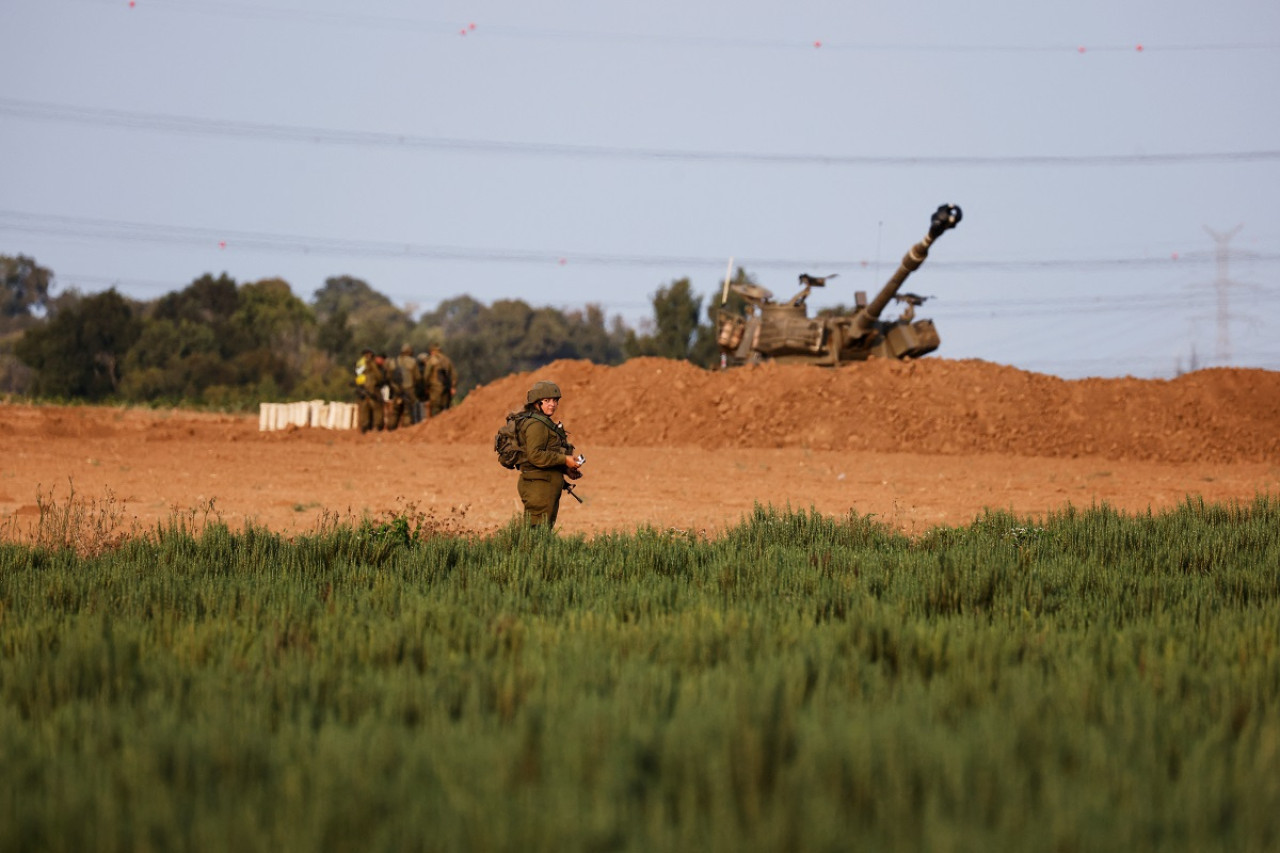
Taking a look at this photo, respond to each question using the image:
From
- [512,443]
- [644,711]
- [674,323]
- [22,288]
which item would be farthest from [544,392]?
[22,288]

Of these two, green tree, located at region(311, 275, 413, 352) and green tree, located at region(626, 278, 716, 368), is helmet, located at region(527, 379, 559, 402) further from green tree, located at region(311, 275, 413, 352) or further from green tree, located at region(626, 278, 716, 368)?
green tree, located at region(311, 275, 413, 352)

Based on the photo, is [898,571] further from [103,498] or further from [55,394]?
[55,394]

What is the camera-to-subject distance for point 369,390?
34156 millimetres

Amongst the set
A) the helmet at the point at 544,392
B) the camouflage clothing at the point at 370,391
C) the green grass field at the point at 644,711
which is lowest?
the green grass field at the point at 644,711

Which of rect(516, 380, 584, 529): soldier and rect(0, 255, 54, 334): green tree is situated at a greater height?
rect(0, 255, 54, 334): green tree

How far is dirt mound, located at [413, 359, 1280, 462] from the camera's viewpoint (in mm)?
28859

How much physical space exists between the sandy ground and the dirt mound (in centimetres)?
5

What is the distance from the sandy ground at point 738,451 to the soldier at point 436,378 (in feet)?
3.88

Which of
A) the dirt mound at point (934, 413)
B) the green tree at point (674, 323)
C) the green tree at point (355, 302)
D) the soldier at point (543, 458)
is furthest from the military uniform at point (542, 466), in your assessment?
the green tree at point (355, 302)

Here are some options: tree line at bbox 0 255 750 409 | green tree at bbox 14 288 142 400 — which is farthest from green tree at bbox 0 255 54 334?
green tree at bbox 14 288 142 400

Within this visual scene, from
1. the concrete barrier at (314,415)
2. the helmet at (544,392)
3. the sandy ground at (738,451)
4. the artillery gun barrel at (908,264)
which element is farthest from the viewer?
the concrete barrier at (314,415)

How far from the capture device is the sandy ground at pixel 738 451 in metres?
17.1

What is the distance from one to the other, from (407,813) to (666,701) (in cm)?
140

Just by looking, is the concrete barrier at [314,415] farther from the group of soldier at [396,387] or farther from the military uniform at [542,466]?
the military uniform at [542,466]
